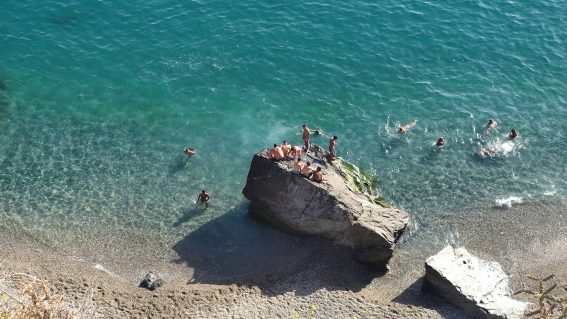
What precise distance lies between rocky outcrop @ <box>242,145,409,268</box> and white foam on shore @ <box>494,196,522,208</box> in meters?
6.34

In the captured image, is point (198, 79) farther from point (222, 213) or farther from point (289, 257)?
point (289, 257)

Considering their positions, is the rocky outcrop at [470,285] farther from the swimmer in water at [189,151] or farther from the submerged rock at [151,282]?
the swimmer in water at [189,151]

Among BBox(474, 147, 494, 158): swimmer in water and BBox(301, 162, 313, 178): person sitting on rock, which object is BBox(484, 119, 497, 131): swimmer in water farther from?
BBox(301, 162, 313, 178): person sitting on rock

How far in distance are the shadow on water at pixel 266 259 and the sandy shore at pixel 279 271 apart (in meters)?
0.05

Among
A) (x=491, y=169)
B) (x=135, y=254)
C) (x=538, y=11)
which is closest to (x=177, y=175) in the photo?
(x=135, y=254)

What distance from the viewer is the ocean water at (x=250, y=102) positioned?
30.7 m

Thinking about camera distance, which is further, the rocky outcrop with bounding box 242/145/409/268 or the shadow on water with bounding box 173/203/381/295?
the rocky outcrop with bounding box 242/145/409/268

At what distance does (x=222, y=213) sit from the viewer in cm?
2973

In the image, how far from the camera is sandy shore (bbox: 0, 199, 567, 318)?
2425 cm

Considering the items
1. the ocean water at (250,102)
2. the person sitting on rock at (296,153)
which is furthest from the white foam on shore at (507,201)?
the person sitting on rock at (296,153)

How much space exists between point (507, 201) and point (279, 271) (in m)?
13.8

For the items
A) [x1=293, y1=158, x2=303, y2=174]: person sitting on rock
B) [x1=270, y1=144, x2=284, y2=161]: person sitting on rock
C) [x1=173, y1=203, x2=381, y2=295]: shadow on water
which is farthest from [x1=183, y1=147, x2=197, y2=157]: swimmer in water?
[x1=293, y1=158, x2=303, y2=174]: person sitting on rock

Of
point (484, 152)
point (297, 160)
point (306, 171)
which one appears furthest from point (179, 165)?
point (484, 152)

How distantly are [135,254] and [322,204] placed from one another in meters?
9.63
